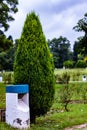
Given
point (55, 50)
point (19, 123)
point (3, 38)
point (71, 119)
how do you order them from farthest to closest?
point (55, 50) → point (3, 38) → point (71, 119) → point (19, 123)

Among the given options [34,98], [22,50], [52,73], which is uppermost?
[22,50]

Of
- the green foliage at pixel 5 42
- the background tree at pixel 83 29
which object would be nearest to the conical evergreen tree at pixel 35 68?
the green foliage at pixel 5 42

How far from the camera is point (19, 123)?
A: 8.43 m

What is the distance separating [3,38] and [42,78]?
1955 cm

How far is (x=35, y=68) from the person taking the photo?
9.02 m

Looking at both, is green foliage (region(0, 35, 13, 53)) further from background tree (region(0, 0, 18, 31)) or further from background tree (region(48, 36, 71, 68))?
background tree (region(48, 36, 71, 68))

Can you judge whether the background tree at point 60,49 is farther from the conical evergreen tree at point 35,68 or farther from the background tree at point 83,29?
the conical evergreen tree at point 35,68

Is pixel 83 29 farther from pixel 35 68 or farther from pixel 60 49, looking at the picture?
pixel 60 49

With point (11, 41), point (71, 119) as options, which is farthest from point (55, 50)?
point (71, 119)

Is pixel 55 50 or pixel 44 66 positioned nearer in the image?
pixel 44 66

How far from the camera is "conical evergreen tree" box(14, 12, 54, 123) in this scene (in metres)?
8.98

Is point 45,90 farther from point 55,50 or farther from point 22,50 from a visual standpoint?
point 55,50

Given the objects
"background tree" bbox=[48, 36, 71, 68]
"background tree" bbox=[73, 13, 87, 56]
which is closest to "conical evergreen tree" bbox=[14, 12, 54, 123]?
"background tree" bbox=[73, 13, 87, 56]

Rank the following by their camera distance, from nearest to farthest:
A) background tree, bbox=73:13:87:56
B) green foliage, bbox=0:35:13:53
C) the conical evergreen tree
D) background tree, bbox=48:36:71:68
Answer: the conical evergreen tree, green foliage, bbox=0:35:13:53, background tree, bbox=73:13:87:56, background tree, bbox=48:36:71:68
